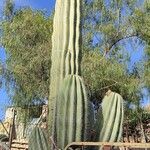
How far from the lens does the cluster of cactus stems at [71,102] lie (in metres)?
4.64

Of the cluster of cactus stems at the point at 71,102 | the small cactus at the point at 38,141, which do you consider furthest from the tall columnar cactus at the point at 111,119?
the small cactus at the point at 38,141

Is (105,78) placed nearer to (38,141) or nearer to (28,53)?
(28,53)

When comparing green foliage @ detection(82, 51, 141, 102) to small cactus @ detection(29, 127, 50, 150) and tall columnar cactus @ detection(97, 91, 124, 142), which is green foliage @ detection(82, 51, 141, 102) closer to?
tall columnar cactus @ detection(97, 91, 124, 142)

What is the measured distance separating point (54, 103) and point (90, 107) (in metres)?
0.34

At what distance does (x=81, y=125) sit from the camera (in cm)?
464

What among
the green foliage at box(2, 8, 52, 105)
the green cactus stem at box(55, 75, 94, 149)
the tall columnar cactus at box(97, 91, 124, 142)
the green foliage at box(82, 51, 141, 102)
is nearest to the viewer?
the green cactus stem at box(55, 75, 94, 149)

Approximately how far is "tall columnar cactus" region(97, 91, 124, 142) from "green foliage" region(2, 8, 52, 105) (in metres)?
9.97

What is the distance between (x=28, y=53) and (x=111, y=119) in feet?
37.3

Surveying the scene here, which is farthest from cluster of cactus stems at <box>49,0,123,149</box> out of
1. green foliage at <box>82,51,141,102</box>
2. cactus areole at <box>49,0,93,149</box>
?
green foliage at <box>82,51,141,102</box>

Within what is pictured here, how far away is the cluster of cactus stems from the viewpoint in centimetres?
464

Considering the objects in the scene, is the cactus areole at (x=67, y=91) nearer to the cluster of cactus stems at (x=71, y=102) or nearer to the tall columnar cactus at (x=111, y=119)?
the cluster of cactus stems at (x=71, y=102)

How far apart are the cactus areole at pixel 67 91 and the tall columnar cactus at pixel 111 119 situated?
0.14m

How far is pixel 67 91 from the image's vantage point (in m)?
4.68

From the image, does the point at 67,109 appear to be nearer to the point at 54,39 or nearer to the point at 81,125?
the point at 81,125
